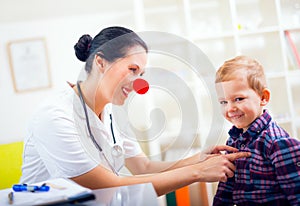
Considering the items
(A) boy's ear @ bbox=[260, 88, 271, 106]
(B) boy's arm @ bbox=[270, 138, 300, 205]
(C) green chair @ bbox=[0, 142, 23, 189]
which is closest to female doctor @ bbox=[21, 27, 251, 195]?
(B) boy's arm @ bbox=[270, 138, 300, 205]

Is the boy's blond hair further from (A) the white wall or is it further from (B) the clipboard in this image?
(A) the white wall

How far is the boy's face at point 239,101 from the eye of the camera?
52.6 inches

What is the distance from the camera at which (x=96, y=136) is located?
4.31 ft

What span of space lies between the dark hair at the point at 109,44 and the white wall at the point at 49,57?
1131 millimetres

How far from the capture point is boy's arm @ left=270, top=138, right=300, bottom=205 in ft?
3.89

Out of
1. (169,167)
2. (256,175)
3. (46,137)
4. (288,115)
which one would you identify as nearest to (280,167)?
(256,175)

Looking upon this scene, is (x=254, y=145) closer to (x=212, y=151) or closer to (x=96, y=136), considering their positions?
(x=212, y=151)

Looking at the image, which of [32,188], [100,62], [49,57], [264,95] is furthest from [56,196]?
[49,57]

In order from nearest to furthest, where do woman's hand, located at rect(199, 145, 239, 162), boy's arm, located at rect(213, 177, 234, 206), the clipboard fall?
the clipboard, woman's hand, located at rect(199, 145, 239, 162), boy's arm, located at rect(213, 177, 234, 206)

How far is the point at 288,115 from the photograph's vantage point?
250 cm

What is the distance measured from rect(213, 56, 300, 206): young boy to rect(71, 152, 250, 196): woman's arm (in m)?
0.13

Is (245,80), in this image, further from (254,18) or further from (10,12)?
(10,12)

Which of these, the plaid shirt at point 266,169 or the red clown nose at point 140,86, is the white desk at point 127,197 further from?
the plaid shirt at point 266,169

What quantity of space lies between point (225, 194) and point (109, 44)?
0.70 m
